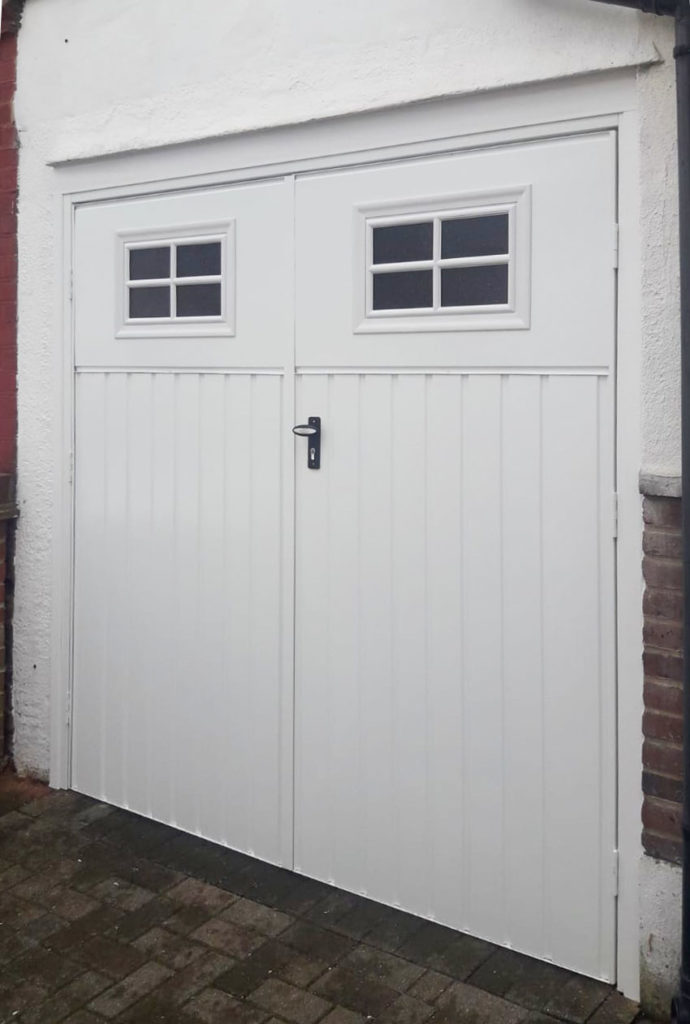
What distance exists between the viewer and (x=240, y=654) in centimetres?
439

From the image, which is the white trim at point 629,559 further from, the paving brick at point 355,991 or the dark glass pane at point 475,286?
the paving brick at point 355,991

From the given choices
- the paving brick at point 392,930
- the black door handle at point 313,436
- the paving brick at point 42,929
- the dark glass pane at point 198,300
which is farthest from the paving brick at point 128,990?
the dark glass pane at point 198,300

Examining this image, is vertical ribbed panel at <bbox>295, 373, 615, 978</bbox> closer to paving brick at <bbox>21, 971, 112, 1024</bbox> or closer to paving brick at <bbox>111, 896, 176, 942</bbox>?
paving brick at <bbox>111, 896, 176, 942</bbox>

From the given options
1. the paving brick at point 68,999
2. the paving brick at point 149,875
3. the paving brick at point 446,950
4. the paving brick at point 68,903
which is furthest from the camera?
the paving brick at point 149,875

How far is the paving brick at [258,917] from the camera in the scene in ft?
→ 12.9

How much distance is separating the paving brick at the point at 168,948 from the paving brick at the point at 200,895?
198 millimetres

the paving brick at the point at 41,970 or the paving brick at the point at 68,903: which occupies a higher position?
the paving brick at the point at 68,903

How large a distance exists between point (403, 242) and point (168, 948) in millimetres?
2492

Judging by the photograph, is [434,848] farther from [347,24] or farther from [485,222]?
[347,24]

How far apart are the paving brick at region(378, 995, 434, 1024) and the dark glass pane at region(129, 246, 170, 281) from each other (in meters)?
2.79

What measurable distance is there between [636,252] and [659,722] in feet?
4.54

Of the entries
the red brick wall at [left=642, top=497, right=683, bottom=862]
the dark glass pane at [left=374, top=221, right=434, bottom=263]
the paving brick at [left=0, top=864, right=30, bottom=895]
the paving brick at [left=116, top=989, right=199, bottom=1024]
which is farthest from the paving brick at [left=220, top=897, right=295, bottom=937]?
the dark glass pane at [left=374, top=221, right=434, bottom=263]

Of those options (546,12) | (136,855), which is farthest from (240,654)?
(546,12)

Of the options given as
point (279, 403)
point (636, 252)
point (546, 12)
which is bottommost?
Answer: point (279, 403)
